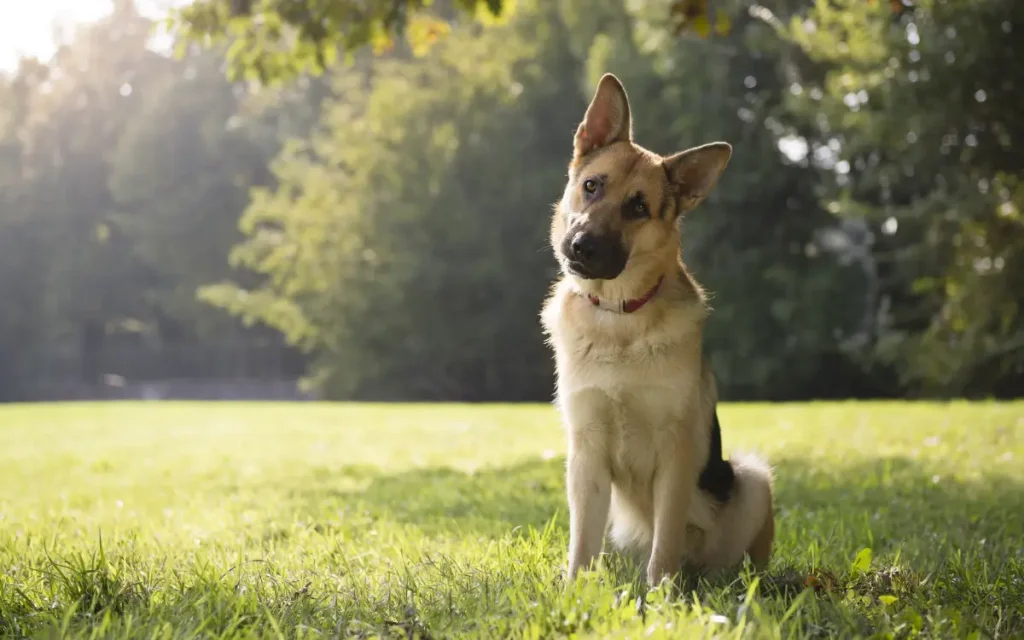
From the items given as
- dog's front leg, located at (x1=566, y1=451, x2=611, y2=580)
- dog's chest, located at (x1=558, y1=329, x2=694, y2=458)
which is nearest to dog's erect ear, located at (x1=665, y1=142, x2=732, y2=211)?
dog's chest, located at (x1=558, y1=329, x2=694, y2=458)

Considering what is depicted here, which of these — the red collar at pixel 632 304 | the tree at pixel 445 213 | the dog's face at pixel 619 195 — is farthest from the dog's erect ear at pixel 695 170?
the tree at pixel 445 213

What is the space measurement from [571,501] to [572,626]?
3.05 ft

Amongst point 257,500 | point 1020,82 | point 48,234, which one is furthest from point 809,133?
point 48,234

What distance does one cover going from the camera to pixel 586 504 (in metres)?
3.90

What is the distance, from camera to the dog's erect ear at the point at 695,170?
160 inches

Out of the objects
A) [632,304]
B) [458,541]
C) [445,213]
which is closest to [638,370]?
[632,304]

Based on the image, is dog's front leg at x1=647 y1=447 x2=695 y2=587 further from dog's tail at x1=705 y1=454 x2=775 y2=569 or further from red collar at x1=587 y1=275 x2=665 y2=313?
red collar at x1=587 y1=275 x2=665 y2=313

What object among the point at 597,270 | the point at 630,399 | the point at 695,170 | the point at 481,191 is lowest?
the point at 630,399

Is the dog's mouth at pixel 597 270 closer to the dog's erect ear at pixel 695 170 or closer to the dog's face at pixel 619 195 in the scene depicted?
the dog's face at pixel 619 195

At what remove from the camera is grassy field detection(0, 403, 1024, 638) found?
3170mm

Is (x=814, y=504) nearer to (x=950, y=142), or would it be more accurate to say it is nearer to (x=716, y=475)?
(x=716, y=475)

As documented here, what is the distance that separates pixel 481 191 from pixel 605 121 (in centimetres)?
2696

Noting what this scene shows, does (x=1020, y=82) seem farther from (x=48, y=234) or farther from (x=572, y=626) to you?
(x=48, y=234)

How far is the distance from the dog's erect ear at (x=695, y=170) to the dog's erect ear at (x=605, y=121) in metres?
0.27
